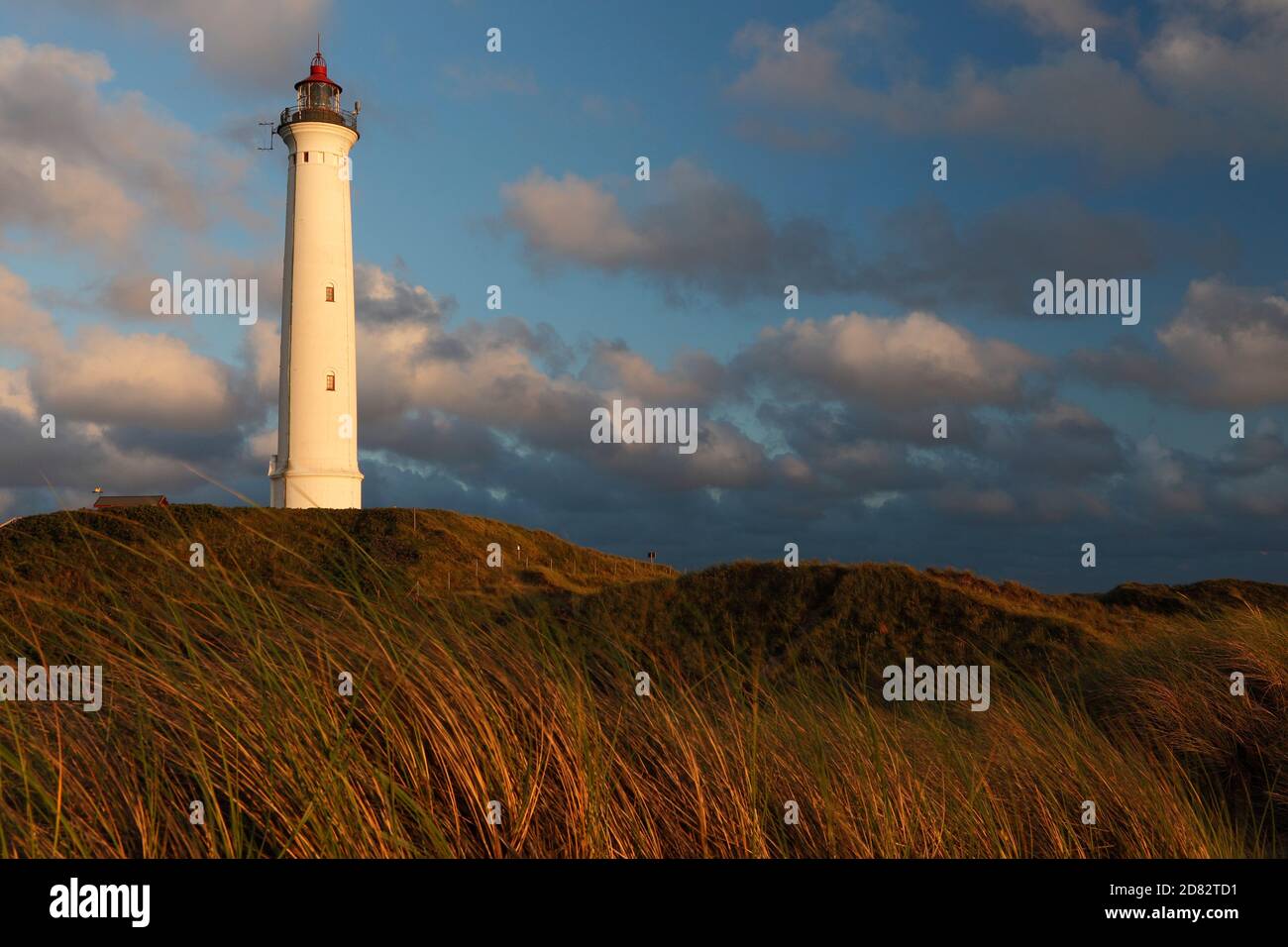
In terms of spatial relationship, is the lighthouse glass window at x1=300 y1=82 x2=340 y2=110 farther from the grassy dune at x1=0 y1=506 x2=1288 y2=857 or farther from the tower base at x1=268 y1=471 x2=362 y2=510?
the grassy dune at x1=0 y1=506 x2=1288 y2=857

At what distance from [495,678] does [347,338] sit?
102 ft

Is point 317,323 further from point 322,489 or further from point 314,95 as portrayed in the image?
point 314,95

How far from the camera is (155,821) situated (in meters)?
3.09

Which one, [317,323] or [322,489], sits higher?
[317,323]

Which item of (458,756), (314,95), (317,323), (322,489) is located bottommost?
(458,756)

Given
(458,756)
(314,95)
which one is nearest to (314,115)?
(314,95)

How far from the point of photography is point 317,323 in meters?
32.5

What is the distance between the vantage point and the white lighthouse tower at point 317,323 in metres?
32.2

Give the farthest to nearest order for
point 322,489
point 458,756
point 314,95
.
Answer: point 314,95
point 322,489
point 458,756

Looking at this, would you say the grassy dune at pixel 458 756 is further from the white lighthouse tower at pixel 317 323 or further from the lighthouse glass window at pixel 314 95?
the lighthouse glass window at pixel 314 95

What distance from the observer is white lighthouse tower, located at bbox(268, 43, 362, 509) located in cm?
3216

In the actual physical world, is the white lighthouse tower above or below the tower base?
above

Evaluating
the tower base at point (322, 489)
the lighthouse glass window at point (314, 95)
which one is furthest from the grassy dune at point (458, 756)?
the lighthouse glass window at point (314, 95)

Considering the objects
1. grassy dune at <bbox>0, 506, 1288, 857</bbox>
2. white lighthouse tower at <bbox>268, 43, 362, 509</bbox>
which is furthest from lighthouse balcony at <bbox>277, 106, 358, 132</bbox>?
grassy dune at <bbox>0, 506, 1288, 857</bbox>
